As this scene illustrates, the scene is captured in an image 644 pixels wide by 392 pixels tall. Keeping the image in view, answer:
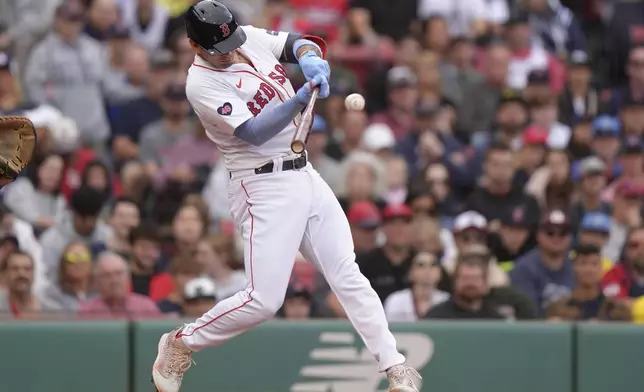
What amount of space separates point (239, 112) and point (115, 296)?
3.10 metres

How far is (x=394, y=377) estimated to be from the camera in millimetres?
6391

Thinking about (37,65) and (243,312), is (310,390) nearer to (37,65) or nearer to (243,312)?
(243,312)

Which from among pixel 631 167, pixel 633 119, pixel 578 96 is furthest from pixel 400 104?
pixel 631 167

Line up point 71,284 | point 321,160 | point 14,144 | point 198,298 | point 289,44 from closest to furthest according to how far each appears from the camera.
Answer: point 289,44 → point 14,144 → point 198,298 → point 71,284 → point 321,160

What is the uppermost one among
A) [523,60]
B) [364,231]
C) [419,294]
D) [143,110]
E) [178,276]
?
[523,60]

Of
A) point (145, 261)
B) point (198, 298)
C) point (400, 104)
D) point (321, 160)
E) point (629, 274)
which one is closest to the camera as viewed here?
point (198, 298)

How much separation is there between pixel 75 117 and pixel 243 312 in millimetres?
5521

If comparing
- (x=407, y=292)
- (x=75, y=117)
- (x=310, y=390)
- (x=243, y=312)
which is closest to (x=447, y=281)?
(x=407, y=292)

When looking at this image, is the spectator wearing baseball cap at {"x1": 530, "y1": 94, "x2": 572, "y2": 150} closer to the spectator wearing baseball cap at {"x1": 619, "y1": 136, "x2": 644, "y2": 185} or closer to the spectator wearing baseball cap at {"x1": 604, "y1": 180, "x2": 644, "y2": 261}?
the spectator wearing baseball cap at {"x1": 619, "y1": 136, "x2": 644, "y2": 185}

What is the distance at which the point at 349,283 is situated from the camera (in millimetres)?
6438

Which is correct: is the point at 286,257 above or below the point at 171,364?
above

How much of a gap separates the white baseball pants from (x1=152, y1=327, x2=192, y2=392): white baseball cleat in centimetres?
11

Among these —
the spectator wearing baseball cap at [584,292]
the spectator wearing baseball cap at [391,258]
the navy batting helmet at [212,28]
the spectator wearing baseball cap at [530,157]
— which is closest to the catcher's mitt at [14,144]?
the navy batting helmet at [212,28]

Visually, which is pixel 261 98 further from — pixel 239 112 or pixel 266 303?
pixel 266 303
